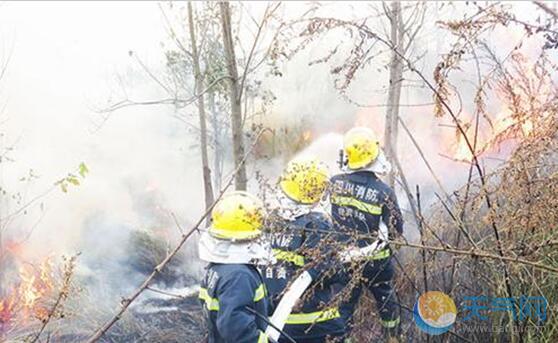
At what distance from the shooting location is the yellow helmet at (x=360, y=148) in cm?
489

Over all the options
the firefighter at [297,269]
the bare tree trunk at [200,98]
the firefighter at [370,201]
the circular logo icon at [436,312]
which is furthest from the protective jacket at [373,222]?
the bare tree trunk at [200,98]

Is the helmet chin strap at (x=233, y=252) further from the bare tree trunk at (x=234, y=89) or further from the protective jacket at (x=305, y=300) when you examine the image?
the bare tree trunk at (x=234, y=89)

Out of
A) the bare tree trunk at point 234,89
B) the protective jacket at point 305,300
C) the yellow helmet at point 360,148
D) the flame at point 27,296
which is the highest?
the bare tree trunk at point 234,89

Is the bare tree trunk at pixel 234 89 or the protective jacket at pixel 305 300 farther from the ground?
the bare tree trunk at pixel 234 89

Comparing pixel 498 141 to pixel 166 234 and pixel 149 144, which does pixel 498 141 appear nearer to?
pixel 166 234

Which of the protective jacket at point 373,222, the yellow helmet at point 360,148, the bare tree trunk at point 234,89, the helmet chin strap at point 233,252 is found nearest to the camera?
the helmet chin strap at point 233,252

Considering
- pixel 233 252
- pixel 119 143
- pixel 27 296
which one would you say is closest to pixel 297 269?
pixel 233 252

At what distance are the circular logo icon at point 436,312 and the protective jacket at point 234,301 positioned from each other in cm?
98

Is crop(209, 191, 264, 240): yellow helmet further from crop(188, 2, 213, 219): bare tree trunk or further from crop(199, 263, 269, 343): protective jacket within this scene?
crop(188, 2, 213, 219): bare tree trunk

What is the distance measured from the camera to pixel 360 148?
4.84 m

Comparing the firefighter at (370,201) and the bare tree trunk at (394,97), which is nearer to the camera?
the firefighter at (370,201)

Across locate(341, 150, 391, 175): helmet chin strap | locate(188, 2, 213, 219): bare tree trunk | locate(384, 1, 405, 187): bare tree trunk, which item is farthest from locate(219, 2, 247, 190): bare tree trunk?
locate(384, 1, 405, 187): bare tree trunk

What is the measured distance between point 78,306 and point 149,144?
20.5ft

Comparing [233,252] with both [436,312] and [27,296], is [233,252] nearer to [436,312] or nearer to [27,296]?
[436,312]
